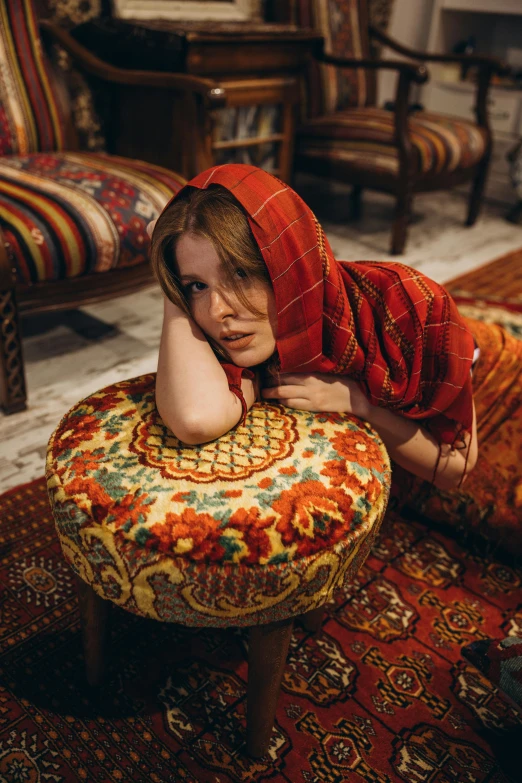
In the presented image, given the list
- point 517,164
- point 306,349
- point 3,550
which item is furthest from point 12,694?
point 517,164

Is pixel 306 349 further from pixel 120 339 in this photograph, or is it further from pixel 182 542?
pixel 120 339

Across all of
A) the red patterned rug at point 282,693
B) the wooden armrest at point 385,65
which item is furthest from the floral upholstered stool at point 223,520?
the wooden armrest at point 385,65

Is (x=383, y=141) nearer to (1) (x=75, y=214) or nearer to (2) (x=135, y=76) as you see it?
(2) (x=135, y=76)

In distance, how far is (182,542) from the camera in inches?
29.3

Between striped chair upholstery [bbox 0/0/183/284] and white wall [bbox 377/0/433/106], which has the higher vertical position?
white wall [bbox 377/0/433/106]

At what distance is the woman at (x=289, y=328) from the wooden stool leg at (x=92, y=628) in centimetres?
29

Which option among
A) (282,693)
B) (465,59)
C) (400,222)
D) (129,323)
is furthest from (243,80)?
(282,693)

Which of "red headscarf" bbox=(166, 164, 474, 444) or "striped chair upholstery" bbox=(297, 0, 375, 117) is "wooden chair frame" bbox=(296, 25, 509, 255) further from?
"red headscarf" bbox=(166, 164, 474, 444)

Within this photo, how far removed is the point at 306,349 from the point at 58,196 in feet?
3.67

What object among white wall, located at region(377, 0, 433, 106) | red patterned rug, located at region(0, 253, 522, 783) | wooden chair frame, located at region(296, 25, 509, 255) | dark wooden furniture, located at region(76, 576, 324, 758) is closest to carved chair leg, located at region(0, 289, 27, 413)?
red patterned rug, located at region(0, 253, 522, 783)

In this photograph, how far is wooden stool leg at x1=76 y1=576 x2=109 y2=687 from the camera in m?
0.92

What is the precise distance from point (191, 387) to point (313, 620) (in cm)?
53

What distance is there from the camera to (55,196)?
1730mm

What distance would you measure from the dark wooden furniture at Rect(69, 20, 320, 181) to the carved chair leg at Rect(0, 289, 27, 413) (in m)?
0.89
